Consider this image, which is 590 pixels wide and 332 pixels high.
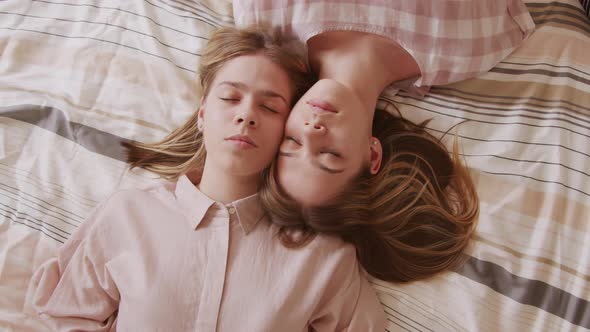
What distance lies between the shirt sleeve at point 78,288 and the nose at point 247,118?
356mm

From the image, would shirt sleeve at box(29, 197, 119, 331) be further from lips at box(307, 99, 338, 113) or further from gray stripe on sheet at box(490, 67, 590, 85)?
gray stripe on sheet at box(490, 67, 590, 85)

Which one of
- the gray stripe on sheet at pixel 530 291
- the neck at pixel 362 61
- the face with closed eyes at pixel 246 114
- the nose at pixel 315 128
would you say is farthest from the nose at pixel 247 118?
the gray stripe on sheet at pixel 530 291

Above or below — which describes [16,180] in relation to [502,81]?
below

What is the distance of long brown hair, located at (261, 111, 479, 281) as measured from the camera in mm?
1123

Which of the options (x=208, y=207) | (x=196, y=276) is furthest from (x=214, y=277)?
(x=208, y=207)

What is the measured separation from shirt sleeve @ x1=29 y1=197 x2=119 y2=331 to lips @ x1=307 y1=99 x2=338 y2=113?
499 millimetres

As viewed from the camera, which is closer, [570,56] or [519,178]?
[519,178]

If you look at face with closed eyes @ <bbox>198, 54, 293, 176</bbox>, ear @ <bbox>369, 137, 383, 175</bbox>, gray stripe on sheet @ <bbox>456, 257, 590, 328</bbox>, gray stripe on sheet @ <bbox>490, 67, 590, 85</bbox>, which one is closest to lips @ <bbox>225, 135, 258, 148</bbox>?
face with closed eyes @ <bbox>198, 54, 293, 176</bbox>

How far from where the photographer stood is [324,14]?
4.25 ft

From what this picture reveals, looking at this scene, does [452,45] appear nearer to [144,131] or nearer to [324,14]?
[324,14]

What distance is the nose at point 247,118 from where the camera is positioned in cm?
110

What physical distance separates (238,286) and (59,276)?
38 centimetres

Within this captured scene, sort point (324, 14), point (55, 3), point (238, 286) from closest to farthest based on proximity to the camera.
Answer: point (238, 286) < point (324, 14) < point (55, 3)

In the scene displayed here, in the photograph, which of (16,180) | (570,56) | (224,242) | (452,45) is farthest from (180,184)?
(570,56)
